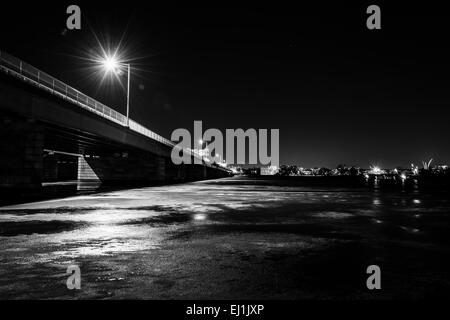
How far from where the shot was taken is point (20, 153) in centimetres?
2862

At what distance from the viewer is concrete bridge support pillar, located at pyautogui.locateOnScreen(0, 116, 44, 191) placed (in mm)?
28375

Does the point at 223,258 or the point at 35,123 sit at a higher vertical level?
the point at 35,123

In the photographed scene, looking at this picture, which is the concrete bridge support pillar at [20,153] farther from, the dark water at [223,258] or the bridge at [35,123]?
the dark water at [223,258]

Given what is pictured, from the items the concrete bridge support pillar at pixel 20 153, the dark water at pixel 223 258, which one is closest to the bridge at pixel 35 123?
the concrete bridge support pillar at pixel 20 153

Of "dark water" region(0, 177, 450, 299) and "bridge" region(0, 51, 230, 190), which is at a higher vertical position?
"bridge" region(0, 51, 230, 190)

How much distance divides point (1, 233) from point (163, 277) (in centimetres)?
646

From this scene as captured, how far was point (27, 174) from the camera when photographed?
93.3ft

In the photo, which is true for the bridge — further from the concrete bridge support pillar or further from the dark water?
the dark water

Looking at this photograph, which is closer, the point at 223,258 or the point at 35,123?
the point at 223,258

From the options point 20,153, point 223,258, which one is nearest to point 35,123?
point 20,153

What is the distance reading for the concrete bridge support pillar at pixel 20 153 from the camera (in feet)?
93.1

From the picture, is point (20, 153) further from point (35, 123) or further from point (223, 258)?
point (223, 258)

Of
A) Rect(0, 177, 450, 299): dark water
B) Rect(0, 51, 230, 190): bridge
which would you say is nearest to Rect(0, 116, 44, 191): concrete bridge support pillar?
Rect(0, 51, 230, 190): bridge
